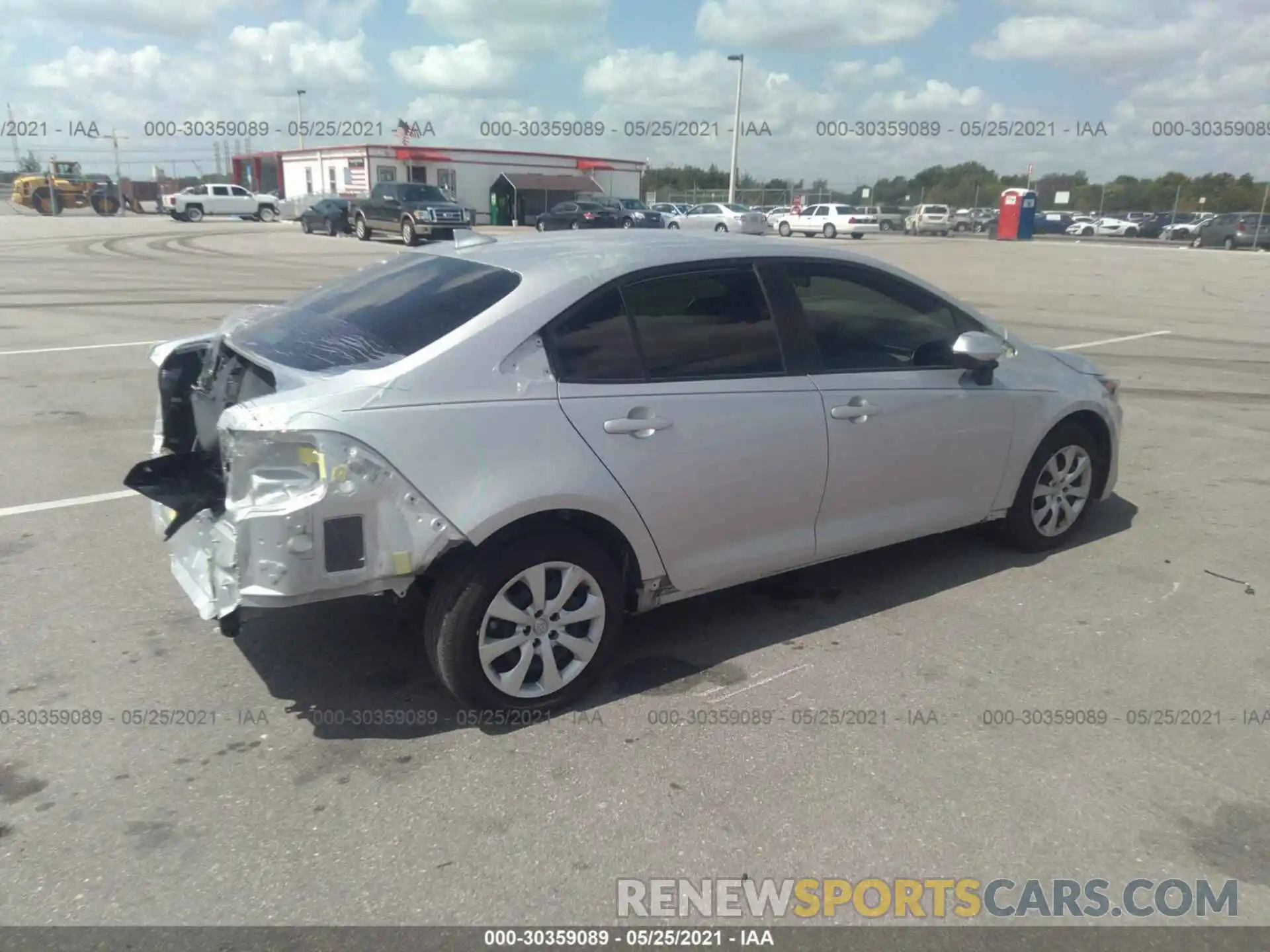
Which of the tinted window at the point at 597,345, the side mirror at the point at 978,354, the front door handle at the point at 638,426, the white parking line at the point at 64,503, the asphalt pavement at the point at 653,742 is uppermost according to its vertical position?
the tinted window at the point at 597,345

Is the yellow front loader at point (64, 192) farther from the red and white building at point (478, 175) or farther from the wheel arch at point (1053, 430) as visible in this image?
the wheel arch at point (1053, 430)

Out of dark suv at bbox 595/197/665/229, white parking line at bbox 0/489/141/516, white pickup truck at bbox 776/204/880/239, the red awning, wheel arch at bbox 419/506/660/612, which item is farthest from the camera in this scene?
the red awning

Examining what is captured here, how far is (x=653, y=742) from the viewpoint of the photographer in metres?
3.43

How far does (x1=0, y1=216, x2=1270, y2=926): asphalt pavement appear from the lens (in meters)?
2.80

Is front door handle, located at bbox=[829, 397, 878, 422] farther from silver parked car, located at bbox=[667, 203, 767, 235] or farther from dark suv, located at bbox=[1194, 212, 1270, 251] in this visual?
dark suv, located at bbox=[1194, 212, 1270, 251]

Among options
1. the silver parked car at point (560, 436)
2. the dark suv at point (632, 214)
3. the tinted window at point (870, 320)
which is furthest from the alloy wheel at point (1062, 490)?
the dark suv at point (632, 214)

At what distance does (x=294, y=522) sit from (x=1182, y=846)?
115 inches

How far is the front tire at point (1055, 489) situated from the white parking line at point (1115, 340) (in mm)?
7079

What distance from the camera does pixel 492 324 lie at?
3.45 m

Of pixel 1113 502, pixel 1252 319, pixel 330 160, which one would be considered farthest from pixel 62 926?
pixel 330 160

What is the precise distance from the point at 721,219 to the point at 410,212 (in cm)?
1521

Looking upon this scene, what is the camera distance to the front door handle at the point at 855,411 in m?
4.09

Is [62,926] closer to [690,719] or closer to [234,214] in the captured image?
[690,719]

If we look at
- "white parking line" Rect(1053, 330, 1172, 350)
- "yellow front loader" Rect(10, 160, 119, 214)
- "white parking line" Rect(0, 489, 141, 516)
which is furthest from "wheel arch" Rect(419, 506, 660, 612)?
"yellow front loader" Rect(10, 160, 119, 214)
